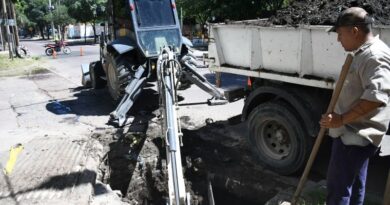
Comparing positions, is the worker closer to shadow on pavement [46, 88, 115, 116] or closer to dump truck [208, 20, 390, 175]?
dump truck [208, 20, 390, 175]

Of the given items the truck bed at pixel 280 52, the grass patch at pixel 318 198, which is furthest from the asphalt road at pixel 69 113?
the truck bed at pixel 280 52

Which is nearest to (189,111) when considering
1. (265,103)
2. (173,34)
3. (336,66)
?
(173,34)

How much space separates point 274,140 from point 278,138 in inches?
3.6

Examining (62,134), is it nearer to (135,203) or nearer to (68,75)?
(135,203)

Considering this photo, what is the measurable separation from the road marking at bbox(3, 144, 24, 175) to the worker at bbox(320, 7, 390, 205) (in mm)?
4460

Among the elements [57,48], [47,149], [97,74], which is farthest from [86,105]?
[57,48]

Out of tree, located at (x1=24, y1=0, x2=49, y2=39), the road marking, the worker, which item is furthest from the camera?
tree, located at (x1=24, y1=0, x2=49, y2=39)

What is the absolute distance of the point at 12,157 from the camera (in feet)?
20.7

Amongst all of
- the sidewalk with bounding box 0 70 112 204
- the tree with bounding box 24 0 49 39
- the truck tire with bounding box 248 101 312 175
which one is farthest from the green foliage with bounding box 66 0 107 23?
the truck tire with bounding box 248 101 312 175

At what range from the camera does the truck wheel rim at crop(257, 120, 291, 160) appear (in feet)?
17.7

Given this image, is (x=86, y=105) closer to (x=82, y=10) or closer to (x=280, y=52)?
(x=280, y=52)

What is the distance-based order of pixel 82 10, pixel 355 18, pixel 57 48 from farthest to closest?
pixel 82 10
pixel 57 48
pixel 355 18

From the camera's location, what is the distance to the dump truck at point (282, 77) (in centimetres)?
459

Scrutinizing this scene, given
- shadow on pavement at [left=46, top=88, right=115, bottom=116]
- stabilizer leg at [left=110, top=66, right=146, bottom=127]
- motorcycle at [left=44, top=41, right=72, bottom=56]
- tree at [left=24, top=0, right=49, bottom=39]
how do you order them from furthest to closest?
1. tree at [left=24, top=0, right=49, bottom=39]
2. motorcycle at [left=44, top=41, right=72, bottom=56]
3. shadow on pavement at [left=46, top=88, right=115, bottom=116]
4. stabilizer leg at [left=110, top=66, right=146, bottom=127]
